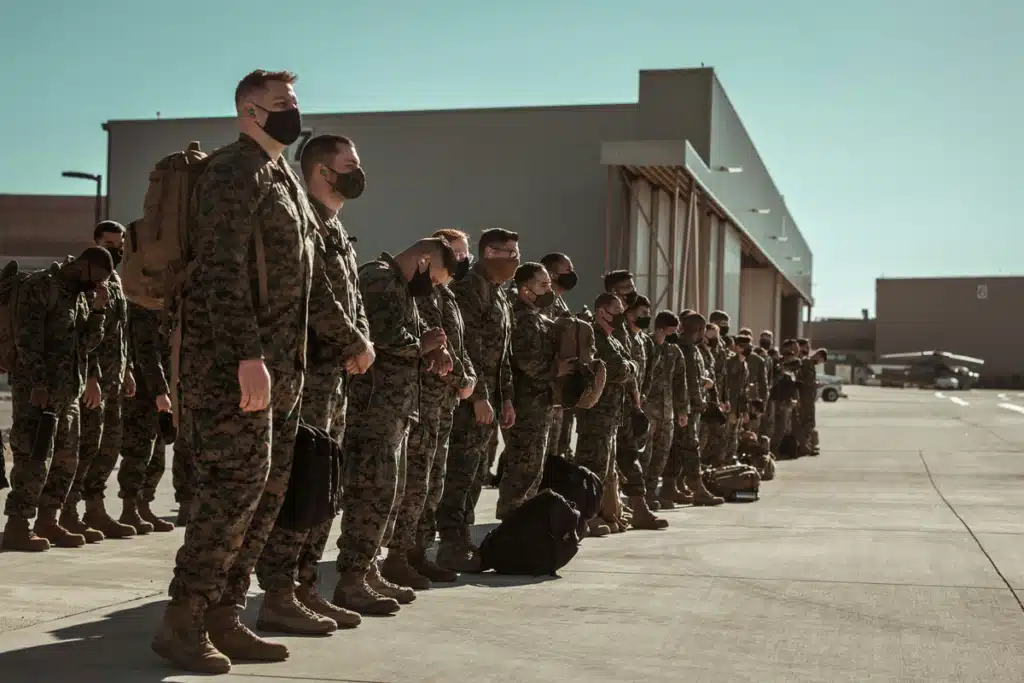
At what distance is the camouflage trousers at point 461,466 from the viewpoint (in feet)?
26.0

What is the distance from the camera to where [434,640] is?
5742mm

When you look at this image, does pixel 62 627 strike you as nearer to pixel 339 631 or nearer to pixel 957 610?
pixel 339 631

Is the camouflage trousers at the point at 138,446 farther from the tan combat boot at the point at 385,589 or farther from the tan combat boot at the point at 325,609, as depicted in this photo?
the tan combat boot at the point at 325,609

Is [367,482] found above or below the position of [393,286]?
below

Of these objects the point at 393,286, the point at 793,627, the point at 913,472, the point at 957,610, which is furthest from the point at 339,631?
the point at 913,472

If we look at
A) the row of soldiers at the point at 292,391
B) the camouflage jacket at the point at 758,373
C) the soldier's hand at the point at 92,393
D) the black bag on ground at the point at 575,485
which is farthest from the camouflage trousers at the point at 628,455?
the camouflage jacket at the point at 758,373

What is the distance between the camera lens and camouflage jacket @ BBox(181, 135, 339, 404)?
4703 mm

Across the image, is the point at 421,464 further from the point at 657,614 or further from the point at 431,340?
the point at 657,614

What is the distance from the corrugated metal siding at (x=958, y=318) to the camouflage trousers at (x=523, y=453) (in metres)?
108

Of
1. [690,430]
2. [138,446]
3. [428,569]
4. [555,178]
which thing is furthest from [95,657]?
[555,178]

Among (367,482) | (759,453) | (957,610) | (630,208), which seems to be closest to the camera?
(367,482)

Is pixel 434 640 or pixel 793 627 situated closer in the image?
pixel 434 640

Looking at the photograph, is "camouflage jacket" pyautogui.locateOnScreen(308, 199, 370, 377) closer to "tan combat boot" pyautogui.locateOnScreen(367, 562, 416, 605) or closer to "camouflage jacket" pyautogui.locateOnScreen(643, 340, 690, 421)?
"tan combat boot" pyautogui.locateOnScreen(367, 562, 416, 605)

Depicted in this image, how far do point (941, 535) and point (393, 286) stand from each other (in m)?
5.74
